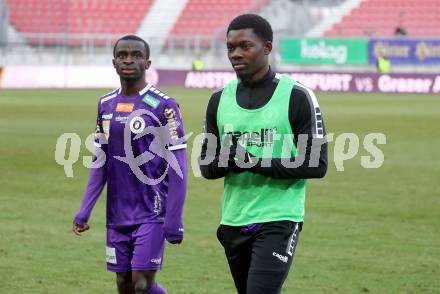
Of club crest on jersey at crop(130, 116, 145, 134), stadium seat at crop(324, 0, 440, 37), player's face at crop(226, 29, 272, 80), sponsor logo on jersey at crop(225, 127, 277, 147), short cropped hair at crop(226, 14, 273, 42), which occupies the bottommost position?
stadium seat at crop(324, 0, 440, 37)

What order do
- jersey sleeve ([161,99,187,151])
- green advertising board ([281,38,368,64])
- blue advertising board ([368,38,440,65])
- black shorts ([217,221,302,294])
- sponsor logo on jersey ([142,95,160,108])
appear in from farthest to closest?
green advertising board ([281,38,368,64])
blue advertising board ([368,38,440,65])
sponsor logo on jersey ([142,95,160,108])
jersey sleeve ([161,99,187,151])
black shorts ([217,221,302,294])

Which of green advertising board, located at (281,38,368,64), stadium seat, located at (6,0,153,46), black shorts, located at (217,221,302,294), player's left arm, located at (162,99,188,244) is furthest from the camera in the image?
stadium seat, located at (6,0,153,46)

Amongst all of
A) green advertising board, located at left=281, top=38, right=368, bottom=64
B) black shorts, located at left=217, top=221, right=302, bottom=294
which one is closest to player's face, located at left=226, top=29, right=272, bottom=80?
Result: black shorts, located at left=217, top=221, right=302, bottom=294

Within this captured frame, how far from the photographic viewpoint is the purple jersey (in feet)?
21.9

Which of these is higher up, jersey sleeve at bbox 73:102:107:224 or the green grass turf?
jersey sleeve at bbox 73:102:107:224

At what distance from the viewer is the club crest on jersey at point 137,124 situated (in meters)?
6.64

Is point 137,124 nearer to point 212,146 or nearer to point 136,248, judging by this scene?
point 136,248

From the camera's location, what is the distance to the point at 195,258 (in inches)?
402

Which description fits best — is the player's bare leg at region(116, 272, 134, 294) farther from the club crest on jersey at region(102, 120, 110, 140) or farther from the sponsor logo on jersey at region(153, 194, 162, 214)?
the club crest on jersey at region(102, 120, 110, 140)

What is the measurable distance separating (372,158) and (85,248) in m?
10.8

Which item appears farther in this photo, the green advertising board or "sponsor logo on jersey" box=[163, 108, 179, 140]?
the green advertising board

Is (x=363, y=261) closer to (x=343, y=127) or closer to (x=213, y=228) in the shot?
(x=213, y=228)

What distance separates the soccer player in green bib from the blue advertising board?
4284 cm

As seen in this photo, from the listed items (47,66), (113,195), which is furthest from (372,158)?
(47,66)
